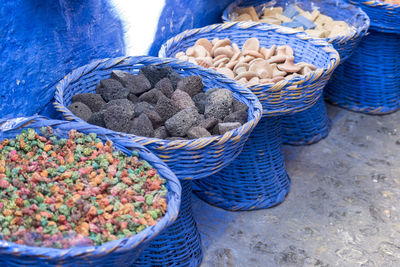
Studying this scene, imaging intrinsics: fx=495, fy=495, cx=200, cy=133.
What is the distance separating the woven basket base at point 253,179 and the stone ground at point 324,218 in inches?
1.9

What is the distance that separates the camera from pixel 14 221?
1157 mm

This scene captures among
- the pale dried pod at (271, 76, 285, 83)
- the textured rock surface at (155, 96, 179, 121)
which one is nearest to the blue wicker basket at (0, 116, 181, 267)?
the textured rock surface at (155, 96, 179, 121)

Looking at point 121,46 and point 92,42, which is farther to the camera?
point 121,46

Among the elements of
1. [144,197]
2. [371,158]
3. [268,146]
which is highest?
[144,197]

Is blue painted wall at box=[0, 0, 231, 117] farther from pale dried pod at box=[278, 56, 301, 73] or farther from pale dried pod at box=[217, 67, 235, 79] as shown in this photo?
pale dried pod at box=[278, 56, 301, 73]

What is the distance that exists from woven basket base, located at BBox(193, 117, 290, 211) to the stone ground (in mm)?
49

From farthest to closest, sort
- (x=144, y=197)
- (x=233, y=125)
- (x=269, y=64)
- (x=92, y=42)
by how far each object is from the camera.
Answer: (x=269, y=64)
(x=92, y=42)
(x=233, y=125)
(x=144, y=197)

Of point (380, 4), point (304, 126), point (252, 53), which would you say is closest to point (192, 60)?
point (252, 53)

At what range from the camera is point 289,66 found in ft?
7.23

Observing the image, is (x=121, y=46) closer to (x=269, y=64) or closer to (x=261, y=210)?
(x=269, y=64)

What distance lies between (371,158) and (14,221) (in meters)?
2.18

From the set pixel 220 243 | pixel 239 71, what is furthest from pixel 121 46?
pixel 220 243

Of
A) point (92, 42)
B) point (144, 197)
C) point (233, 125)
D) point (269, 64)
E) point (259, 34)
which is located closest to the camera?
point (144, 197)

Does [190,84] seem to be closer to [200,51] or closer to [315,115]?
[200,51]
